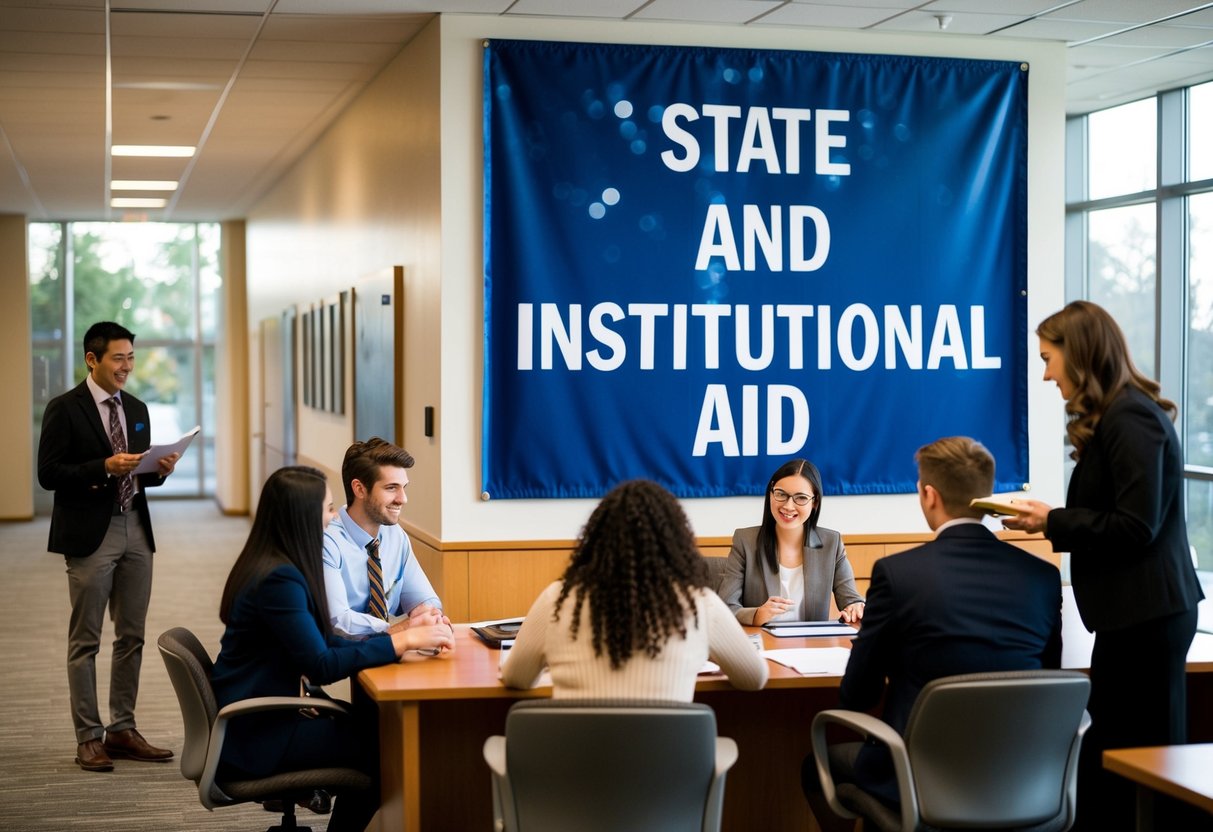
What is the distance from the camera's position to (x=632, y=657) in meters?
2.92

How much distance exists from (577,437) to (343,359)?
124 inches

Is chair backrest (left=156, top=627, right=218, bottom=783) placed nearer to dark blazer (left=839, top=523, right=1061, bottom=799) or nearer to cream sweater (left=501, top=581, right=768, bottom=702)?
cream sweater (left=501, top=581, right=768, bottom=702)

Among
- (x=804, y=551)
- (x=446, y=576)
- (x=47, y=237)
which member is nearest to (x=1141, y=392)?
(x=804, y=551)

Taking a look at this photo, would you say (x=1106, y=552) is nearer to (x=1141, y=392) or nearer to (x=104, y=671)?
(x=1141, y=392)

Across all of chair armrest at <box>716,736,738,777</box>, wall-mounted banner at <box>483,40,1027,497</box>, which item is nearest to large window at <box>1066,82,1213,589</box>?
wall-mounted banner at <box>483,40,1027,497</box>

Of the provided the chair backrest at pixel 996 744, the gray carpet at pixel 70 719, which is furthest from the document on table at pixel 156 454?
the chair backrest at pixel 996 744

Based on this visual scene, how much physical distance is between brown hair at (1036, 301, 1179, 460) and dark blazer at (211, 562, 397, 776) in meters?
1.99

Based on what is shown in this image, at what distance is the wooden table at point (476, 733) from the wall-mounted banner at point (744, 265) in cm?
166

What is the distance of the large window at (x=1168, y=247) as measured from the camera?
7426 mm

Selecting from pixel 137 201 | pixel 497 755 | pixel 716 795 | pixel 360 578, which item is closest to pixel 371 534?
pixel 360 578

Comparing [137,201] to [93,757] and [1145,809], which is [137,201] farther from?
[1145,809]

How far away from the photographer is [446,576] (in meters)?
5.54

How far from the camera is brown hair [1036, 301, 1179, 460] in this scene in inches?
134

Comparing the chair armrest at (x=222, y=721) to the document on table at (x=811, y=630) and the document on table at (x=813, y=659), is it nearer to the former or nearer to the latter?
the document on table at (x=813, y=659)
